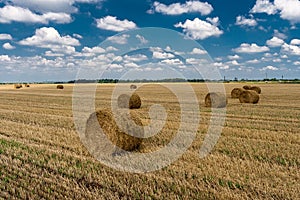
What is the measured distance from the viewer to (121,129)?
26.5 feet

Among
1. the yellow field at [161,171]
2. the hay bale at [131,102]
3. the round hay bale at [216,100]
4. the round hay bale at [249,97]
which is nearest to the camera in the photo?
the yellow field at [161,171]

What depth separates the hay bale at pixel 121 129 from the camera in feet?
26.1

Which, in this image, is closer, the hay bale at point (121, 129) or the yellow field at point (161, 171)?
the yellow field at point (161, 171)

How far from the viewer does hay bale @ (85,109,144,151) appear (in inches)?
314

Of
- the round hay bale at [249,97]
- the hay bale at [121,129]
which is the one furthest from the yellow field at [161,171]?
the round hay bale at [249,97]

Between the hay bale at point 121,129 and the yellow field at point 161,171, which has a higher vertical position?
the hay bale at point 121,129

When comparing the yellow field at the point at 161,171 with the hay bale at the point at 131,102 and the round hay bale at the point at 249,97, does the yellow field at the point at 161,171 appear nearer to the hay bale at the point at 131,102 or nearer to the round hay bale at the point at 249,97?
the hay bale at the point at 131,102

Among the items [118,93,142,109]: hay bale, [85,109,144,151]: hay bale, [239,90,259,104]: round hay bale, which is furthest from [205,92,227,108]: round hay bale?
[85,109,144,151]: hay bale

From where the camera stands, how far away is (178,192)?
529 cm

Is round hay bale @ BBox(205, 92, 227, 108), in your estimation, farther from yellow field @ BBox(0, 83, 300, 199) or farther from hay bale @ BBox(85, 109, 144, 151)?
hay bale @ BBox(85, 109, 144, 151)

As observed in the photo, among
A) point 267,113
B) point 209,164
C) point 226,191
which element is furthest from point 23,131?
point 267,113

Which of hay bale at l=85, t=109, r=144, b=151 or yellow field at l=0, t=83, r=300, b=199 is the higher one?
hay bale at l=85, t=109, r=144, b=151

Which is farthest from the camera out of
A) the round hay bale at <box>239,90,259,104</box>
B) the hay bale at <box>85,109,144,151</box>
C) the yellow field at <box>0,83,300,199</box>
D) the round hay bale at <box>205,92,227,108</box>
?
the round hay bale at <box>239,90,259,104</box>

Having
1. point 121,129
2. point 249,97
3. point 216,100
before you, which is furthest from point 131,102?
point 121,129
